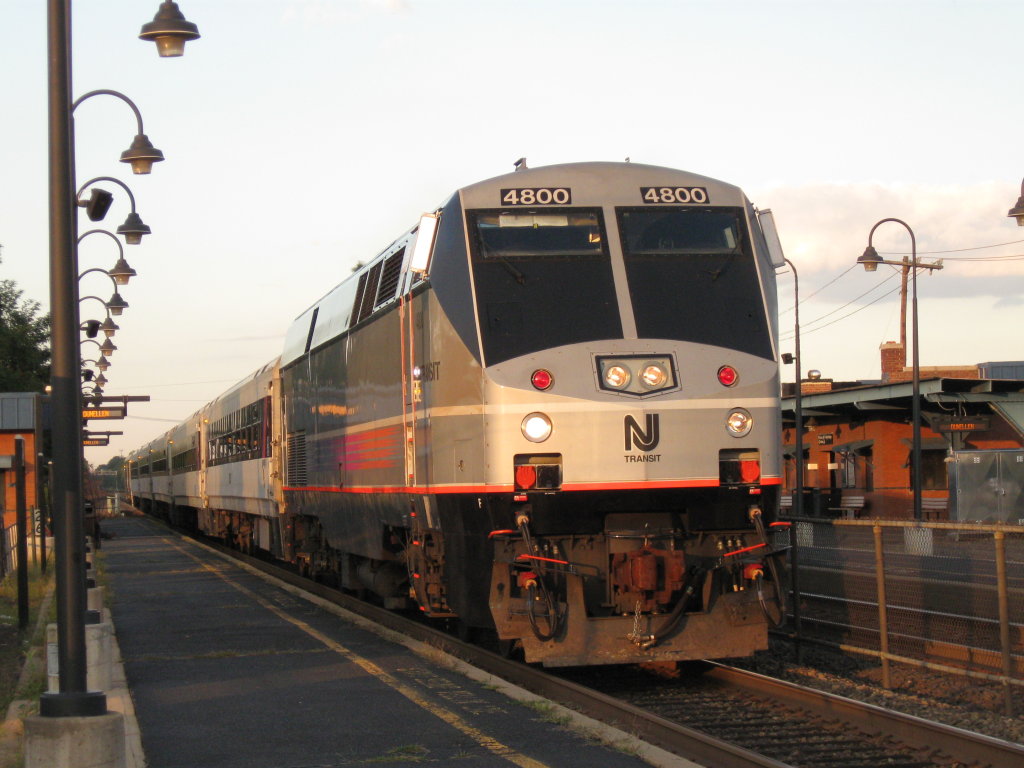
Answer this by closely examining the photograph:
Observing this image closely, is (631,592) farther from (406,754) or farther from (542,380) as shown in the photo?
(406,754)

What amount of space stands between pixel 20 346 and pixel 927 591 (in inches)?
2837

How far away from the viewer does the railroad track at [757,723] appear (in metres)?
7.64

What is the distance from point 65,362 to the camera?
6.98 meters

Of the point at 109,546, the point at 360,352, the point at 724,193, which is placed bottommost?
the point at 109,546

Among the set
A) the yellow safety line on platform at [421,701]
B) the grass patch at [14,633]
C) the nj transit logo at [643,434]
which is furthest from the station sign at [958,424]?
the nj transit logo at [643,434]

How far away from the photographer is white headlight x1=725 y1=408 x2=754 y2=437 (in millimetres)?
9766

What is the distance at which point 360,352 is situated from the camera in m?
13.6

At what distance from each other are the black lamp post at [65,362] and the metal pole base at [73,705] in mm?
24

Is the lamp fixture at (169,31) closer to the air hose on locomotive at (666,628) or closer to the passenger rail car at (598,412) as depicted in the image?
the passenger rail car at (598,412)

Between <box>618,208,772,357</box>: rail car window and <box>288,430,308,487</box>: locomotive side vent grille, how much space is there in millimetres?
8443

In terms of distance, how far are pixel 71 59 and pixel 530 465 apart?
423cm

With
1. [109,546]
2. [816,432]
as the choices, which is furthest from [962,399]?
[109,546]

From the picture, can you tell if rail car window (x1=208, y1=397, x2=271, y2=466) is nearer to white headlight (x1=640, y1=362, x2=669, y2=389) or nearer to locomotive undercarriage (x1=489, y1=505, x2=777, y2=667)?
locomotive undercarriage (x1=489, y1=505, x2=777, y2=667)

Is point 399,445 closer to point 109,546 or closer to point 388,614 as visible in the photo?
point 388,614
